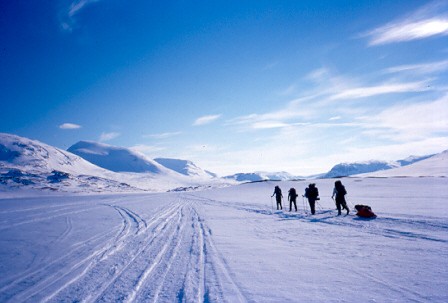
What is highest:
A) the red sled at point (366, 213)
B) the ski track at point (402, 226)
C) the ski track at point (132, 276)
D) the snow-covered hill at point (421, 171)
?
the snow-covered hill at point (421, 171)

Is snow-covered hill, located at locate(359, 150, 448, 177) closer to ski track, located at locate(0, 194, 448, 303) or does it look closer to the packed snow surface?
the packed snow surface

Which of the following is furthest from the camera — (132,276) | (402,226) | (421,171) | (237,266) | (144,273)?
(421,171)

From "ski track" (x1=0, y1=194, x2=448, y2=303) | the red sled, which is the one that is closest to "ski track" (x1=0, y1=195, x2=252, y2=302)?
"ski track" (x1=0, y1=194, x2=448, y2=303)

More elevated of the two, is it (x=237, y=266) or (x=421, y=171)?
(x=421, y=171)

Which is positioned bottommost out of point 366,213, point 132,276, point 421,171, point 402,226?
point 132,276

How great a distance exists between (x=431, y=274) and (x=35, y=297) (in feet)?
25.4

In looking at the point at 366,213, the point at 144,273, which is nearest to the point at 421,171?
the point at 366,213

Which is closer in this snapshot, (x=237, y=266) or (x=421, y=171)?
(x=237, y=266)

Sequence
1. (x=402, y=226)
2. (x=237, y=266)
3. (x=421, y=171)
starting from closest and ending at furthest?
(x=237, y=266) < (x=402, y=226) < (x=421, y=171)

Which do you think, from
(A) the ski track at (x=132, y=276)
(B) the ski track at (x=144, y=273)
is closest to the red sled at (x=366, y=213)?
(B) the ski track at (x=144, y=273)

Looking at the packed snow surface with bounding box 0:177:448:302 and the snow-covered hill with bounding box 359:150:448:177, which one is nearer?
the packed snow surface with bounding box 0:177:448:302

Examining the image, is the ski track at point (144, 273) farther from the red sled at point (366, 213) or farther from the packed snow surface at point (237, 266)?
the red sled at point (366, 213)

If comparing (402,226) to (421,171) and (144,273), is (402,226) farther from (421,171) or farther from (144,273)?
Answer: (421,171)

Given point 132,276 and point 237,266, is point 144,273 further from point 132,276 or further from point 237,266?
point 237,266
